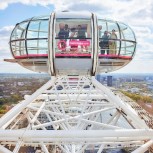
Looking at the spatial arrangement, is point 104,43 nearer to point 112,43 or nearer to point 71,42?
point 112,43

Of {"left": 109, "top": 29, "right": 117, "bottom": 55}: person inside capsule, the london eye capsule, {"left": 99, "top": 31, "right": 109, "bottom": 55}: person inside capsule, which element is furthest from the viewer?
{"left": 109, "top": 29, "right": 117, "bottom": 55}: person inside capsule

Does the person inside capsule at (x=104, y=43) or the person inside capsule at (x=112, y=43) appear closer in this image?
the person inside capsule at (x=104, y=43)

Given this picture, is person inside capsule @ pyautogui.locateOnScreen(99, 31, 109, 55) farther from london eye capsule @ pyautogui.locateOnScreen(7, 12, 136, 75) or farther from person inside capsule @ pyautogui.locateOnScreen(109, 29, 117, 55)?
person inside capsule @ pyautogui.locateOnScreen(109, 29, 117, 55)

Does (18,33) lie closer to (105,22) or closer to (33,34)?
(33,34)

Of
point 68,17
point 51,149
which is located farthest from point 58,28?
point 51,149

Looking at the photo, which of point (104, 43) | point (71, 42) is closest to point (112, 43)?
point (104, 43)

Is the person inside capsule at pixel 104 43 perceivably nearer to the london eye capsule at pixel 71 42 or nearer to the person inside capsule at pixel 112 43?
the london eye capsule at pixel 71 42

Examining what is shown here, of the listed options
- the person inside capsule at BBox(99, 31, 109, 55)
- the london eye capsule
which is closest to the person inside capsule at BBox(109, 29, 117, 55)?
the london eye capsule

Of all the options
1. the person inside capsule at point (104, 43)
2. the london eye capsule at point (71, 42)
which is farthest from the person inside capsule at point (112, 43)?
the person inside capsule at point (104, 43)

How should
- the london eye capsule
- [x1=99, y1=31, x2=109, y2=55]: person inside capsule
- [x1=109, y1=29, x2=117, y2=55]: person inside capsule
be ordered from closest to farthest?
the london eye capsule
[x1=99, y1=31, x2=109, y2=55]: person inside capsule
[x1=109, y1=29, x2=117, y2=55]: person inside capsule
